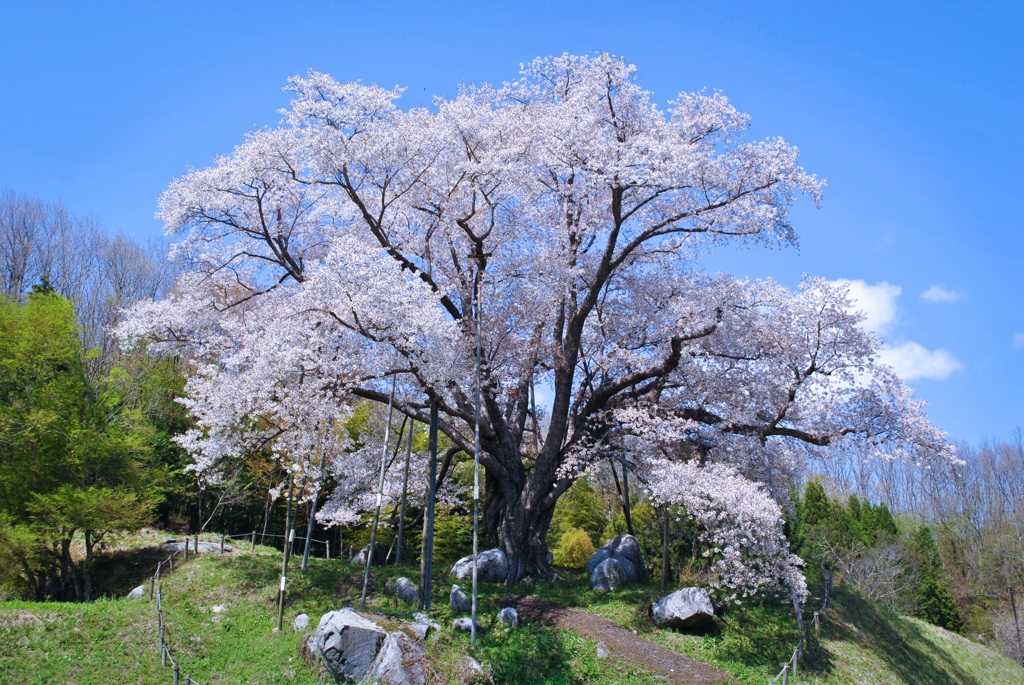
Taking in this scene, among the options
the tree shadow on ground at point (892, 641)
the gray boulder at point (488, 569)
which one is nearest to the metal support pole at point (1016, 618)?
the tree shadow on ground at point (892, 641)

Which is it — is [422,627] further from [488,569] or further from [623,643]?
[488,569]

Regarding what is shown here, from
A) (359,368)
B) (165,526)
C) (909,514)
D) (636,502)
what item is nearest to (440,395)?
(359,368)

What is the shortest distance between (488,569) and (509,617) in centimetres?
295

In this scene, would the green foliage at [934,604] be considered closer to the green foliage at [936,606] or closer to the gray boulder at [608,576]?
the green foliage at [936,606]

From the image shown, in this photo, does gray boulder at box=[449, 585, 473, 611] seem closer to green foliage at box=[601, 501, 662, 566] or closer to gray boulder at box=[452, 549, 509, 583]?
gray boulder at box=[452, 549, 509, 583]

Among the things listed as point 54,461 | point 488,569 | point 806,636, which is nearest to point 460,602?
point 488,569

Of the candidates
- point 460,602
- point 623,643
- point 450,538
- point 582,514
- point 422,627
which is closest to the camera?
point 422,627

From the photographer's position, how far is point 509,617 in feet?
43.2

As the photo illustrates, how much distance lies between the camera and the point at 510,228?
17.3m

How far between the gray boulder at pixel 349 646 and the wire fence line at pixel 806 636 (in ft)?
19.8

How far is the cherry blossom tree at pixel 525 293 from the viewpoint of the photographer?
555 inches

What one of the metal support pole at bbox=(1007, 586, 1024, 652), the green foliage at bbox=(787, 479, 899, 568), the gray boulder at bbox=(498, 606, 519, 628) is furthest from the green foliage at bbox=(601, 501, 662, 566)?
the metal support pole at bbox=(1007, 586, 1024, 652)

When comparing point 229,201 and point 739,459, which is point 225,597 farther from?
point 739,459

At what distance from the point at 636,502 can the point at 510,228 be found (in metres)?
13.0
